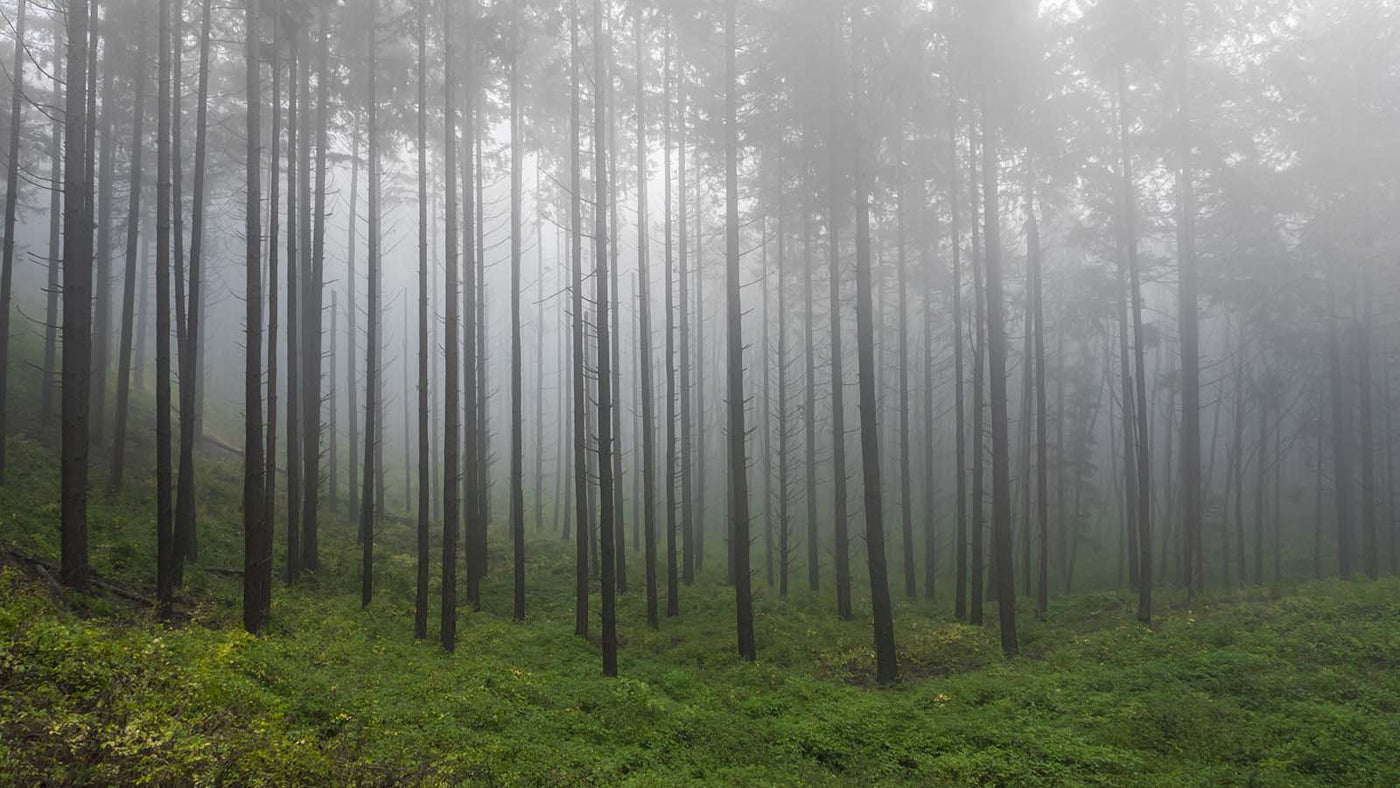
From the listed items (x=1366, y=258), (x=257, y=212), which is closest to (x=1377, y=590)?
(x=1366, y=258)

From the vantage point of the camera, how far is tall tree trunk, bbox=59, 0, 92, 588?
30.9 feet

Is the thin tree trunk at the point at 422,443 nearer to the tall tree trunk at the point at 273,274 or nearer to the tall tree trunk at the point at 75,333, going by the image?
the tall tree trunk at the point at 273,274

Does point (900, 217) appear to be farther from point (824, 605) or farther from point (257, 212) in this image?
point (257, 212)

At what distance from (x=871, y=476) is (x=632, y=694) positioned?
5442mm

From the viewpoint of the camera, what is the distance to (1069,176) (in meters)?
15.2

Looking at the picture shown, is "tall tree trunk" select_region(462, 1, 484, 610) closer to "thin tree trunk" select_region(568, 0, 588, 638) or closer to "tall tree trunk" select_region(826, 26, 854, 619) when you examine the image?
"thin tree trunk" select_region(568, 0, 588, 638)

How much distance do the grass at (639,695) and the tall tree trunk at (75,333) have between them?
627mm

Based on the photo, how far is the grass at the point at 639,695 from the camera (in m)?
5.69

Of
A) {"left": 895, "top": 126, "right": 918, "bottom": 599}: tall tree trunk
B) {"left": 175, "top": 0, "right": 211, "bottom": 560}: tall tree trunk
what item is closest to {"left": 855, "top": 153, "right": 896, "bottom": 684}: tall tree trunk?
{"left": 895, "top": 126, "right": 918, "bottom": 599}: tall tree trunk

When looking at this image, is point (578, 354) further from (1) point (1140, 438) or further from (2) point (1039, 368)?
(1) point (1140, 438)

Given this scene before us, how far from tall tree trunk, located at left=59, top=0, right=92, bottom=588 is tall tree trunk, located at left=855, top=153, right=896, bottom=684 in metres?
12.2

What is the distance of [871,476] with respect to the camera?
11.5 meters

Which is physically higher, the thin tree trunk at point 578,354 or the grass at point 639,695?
the thin tree trunk at point 578,354

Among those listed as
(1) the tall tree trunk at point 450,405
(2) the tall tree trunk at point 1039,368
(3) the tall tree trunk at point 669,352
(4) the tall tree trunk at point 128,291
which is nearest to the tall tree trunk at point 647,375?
(3) the tall tree trunk at point 669,352
